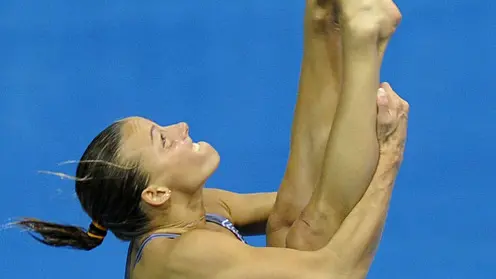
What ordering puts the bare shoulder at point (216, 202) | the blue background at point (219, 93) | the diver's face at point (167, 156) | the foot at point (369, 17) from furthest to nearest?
the blue background at point (219, 93) < the bare shoulder at point (216, 202) < the diver's face at point (167, 156) < the foot at point (369, 17)

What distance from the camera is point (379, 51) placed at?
4.20ft

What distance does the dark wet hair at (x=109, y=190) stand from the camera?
1331 mm

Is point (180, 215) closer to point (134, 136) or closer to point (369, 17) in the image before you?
point (134, 136)

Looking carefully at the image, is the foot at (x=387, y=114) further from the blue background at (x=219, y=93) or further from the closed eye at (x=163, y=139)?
the blue background at (x=219, y=93)

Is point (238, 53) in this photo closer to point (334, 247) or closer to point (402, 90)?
point (402, 90)

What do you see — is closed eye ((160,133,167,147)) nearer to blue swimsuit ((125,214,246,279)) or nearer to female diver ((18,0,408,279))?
female diver ((18,0,408,279))

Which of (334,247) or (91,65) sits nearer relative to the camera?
(334,247)

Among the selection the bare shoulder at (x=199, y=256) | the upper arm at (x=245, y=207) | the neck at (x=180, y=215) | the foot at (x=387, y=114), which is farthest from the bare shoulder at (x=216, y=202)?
the foot at (x=387, y=114)

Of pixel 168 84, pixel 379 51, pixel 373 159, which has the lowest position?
pixel 373 159

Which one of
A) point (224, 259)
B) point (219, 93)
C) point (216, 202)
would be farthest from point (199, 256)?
point (219, 93)

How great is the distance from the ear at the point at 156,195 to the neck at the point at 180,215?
0.02m

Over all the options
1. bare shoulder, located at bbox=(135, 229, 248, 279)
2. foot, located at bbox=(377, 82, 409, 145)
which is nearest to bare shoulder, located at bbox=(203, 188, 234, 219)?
bare shoulder, located at bbox=(135, 229, 248, 279)

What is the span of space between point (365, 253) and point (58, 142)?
4.41 ft

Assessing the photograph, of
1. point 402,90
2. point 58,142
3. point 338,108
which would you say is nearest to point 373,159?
point 338,108
